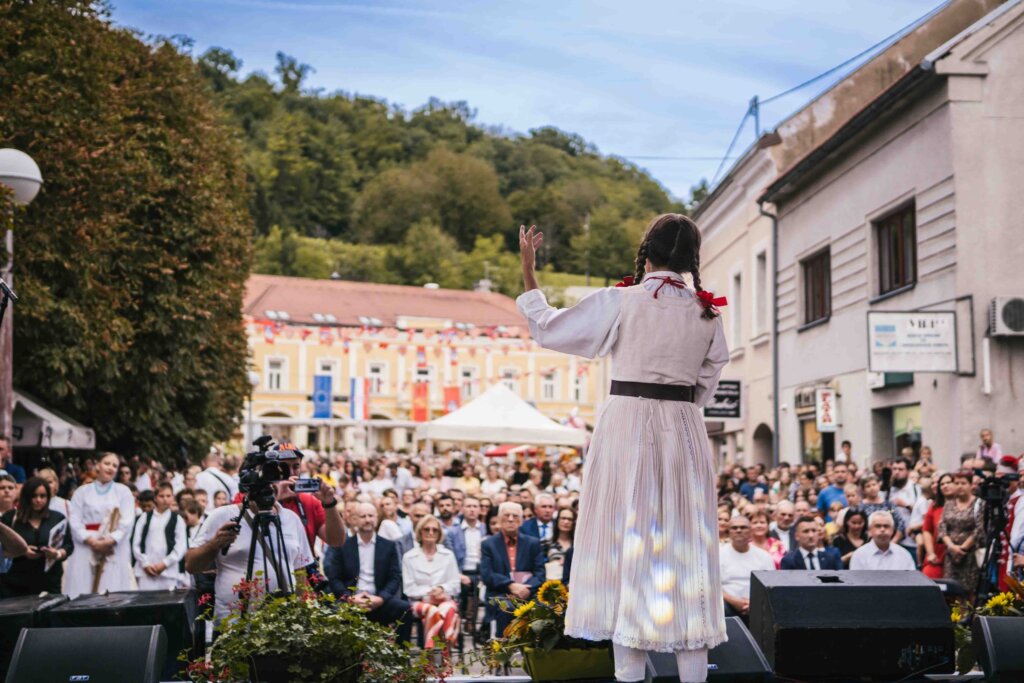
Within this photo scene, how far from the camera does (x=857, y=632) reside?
22.1 ft

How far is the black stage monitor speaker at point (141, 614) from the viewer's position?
7.10 meters

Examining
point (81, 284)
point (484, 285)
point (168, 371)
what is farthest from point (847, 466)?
point (484, 285)

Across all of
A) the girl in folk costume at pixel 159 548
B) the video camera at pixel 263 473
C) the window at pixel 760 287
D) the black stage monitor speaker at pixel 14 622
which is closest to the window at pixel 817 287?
the window at pixel 760 287

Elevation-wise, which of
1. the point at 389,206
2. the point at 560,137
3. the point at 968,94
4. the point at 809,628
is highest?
the point at 560,137

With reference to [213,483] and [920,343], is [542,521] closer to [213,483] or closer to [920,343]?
[213,483]

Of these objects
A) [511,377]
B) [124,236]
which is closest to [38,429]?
[124,236]

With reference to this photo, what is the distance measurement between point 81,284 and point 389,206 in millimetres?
93114

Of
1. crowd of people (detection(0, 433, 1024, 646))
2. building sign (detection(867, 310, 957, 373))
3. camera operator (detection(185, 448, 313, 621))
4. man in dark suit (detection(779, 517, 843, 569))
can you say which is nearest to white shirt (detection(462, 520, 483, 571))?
crowd of people (detection(0, 433, 1024, 646))

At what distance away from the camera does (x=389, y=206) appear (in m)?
114

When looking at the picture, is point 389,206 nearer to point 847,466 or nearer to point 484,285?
point 484,285

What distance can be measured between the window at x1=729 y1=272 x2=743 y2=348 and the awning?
14.9 metres

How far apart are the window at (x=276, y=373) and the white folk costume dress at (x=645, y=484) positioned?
69.2 meters

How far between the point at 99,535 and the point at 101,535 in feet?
0.06

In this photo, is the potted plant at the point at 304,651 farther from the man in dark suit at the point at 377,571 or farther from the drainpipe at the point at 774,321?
the drainpipe at the point at 774,321
